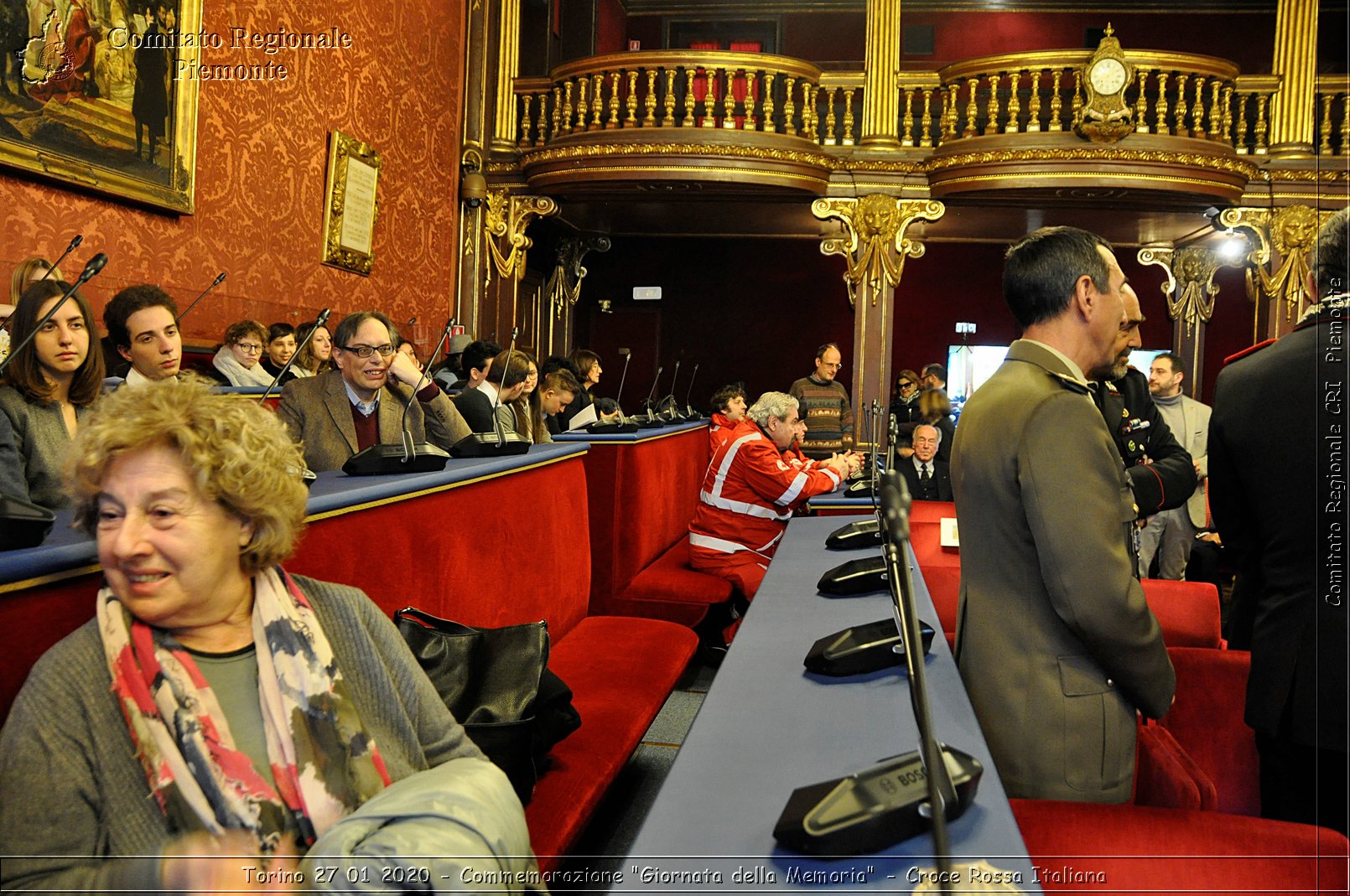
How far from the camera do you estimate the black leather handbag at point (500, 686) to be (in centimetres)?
190

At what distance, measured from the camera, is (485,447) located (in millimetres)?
3174

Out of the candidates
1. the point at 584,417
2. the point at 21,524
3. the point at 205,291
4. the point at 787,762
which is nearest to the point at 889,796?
the point at 787,762

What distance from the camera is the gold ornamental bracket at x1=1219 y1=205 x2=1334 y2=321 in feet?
29.3

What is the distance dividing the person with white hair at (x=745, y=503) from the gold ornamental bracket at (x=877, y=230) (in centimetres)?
493

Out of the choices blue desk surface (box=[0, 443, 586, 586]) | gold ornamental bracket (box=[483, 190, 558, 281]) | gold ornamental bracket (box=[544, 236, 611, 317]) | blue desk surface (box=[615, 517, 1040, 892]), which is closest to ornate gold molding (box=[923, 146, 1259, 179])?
gold ornamental bracket (box=[483, 190, 558, 281])

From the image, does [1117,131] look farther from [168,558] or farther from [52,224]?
[168,558]

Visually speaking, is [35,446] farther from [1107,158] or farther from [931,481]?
[1107,158]

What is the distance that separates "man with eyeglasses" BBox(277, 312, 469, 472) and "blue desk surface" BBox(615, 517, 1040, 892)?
191 centimetres

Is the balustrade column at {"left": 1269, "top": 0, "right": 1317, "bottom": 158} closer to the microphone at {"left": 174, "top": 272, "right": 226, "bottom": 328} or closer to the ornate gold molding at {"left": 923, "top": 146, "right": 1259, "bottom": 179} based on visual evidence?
the ornate gold molding at {"left": 923, "top": 146, "right": 1259, "bottom": 179}

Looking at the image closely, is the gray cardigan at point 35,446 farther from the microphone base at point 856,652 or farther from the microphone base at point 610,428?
the microphone base at point 610,428

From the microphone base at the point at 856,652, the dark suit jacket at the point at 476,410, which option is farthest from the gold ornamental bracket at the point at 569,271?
the microphone base at the point at 856,652

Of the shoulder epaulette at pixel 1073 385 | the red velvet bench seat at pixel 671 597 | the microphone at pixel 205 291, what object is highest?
the microphone at pixel 205 291

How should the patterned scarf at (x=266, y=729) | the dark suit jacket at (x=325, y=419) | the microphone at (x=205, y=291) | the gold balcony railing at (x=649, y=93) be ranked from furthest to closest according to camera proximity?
the gold balcony railing at (x=649, y=93) → the microphone at (x=205, y=291) → the dark suit jacket at (x=325, y=419) → the patterned scarf at (x=266, y=729)

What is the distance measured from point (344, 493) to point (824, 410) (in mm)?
6773
